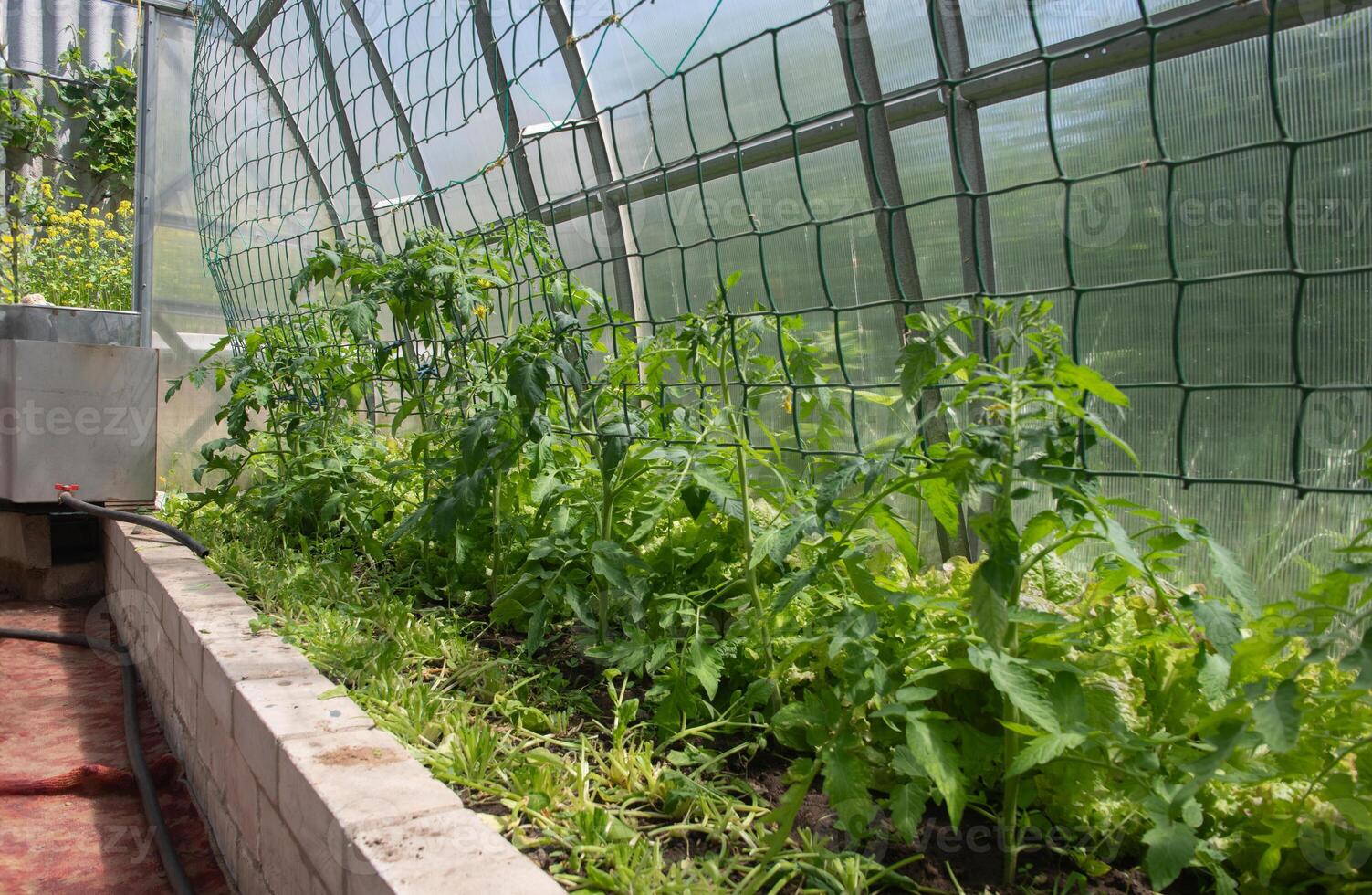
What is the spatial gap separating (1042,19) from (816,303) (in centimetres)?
106

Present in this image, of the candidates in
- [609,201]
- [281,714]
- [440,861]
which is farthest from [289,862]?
[609,201]

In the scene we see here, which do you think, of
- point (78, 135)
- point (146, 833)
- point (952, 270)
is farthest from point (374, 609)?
point (78, 135)

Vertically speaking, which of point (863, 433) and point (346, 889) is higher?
point (863, 433)

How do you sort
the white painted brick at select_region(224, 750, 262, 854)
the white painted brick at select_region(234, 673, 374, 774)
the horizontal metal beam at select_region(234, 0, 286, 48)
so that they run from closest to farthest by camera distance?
the white painted brick at select_region(234, 673, 374, 774) < the white painted brick at select_region(224, 750, 262, 854) < the horizontal metal beam at select_region(234, 0, 286, 48)

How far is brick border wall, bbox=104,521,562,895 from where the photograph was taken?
1.20m

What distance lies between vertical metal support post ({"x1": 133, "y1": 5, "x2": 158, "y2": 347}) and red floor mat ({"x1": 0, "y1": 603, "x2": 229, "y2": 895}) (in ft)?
7.94

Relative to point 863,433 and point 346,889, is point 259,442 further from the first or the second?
point 346,889

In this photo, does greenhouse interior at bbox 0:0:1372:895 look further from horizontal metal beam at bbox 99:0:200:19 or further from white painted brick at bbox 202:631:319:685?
horizontal metal beam at bbox 99:0:200:19

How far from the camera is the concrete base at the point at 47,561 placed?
13.4 ft

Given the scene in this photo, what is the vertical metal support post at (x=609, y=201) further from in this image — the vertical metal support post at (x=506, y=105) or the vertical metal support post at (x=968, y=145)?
the vertical metal support post at (x=968, y=145)

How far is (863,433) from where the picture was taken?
2.99 meters

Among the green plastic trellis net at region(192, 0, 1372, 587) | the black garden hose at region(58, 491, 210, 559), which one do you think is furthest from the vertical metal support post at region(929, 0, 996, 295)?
the black garden hose at region(58, 491, 210, 559)

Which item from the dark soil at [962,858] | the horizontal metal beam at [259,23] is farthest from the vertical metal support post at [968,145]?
the horizontal metal beam at [259,23]

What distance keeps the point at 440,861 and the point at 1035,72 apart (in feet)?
7.21
